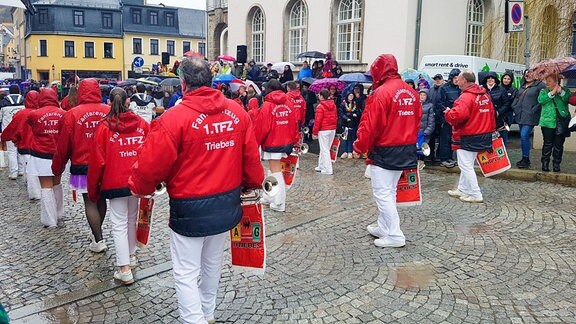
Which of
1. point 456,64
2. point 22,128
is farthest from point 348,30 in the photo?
point 22,128

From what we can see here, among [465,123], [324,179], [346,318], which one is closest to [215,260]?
[346,318]

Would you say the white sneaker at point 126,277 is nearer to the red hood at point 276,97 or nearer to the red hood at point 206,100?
the red hood at point 206,100

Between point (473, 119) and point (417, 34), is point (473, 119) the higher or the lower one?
the lower one

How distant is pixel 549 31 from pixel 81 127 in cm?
1350

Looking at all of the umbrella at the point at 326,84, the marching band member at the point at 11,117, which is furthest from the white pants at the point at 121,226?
the umbrella at the point at 326,84

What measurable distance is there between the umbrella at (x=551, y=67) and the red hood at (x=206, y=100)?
8261 mm

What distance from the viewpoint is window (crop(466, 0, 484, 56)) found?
Result: 2027 cm

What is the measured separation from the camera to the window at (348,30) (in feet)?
68.6

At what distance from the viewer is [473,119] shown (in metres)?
8.08

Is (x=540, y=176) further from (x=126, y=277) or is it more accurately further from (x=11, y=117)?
(x=11, y=117)

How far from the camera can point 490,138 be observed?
26.9 ft

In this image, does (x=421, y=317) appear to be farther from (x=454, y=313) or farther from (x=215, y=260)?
(x=215, y=260)

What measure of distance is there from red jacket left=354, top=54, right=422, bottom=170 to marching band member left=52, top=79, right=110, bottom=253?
2873 mm

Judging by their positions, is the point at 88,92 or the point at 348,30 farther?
the point at 348,30
